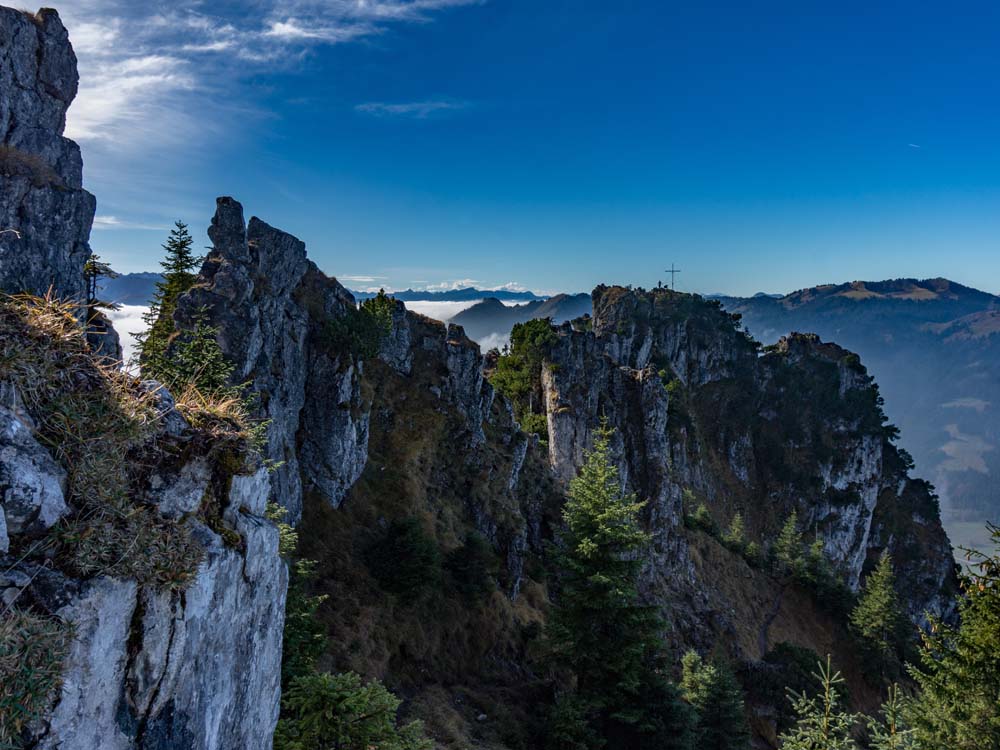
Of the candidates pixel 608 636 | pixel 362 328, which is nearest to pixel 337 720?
pixel 608 636

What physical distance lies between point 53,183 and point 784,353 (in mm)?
122539

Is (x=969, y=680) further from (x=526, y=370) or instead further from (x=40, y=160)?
(x=40, y=160)

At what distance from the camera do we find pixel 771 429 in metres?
106

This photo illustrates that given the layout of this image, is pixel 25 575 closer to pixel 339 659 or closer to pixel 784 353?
pixel 339 659

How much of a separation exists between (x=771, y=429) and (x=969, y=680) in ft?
339

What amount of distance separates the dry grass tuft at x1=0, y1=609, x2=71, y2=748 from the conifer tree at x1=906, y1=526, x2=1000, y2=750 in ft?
59.0

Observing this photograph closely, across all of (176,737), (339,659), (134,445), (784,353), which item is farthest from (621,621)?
(784,353)

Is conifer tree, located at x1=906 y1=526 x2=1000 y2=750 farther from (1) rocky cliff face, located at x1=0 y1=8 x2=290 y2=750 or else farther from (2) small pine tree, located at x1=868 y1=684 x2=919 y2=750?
(1) rocky cliff face, located at x1=0 y1=8 x2=290 y2=750

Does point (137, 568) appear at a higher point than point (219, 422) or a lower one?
lower

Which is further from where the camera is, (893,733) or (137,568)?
(893,733)

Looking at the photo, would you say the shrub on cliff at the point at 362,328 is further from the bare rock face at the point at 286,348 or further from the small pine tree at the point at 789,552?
the small pine tree at the point at 789,552

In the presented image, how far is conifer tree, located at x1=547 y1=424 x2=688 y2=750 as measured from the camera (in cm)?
1891

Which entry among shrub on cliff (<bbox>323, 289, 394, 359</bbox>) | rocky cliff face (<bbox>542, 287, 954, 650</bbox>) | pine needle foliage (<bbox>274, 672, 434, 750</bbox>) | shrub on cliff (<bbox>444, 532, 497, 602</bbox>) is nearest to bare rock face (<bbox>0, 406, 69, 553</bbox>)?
pine needle foliage (<bbox>274, 672, 434, 750</bbox>)

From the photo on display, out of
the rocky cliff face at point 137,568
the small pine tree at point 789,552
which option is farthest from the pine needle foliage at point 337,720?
the small pine tree at point 789,552
